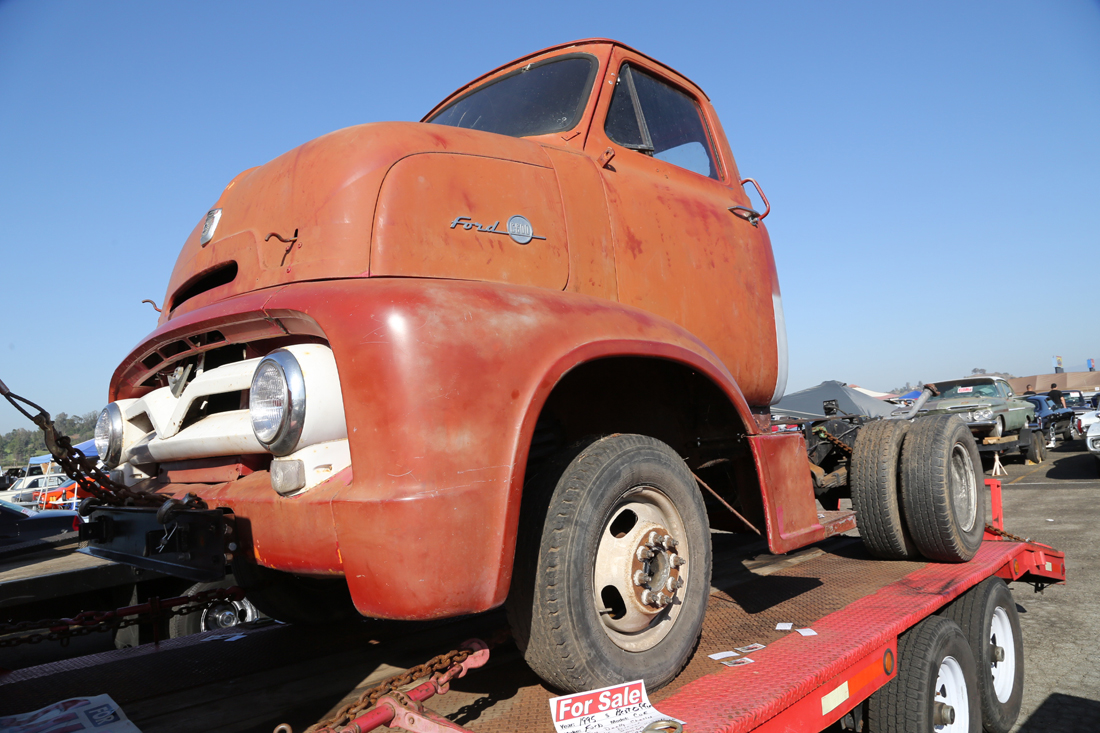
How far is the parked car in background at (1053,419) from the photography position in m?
19.9

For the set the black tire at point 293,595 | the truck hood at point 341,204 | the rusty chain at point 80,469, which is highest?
the truck hood at point 341,204

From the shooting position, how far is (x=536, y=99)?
294 cm

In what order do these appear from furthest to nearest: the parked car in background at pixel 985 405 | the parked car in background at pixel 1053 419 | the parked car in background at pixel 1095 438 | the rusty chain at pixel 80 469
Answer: the parked car in background at pixel 1053 419, the parked car in background at pixel 985 405, the parked car in background at pixel 1095 438, the rusty chain at pixel 80 469

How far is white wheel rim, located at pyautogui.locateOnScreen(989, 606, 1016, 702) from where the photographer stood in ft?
12.3

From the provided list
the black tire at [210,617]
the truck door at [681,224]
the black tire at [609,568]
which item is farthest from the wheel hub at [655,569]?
the black tire at [210,617]

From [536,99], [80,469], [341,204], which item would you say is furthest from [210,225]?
[536,99]

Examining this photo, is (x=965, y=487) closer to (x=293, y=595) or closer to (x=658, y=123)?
(x=658, y=123)

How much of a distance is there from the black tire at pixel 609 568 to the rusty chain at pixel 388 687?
19 centimetres

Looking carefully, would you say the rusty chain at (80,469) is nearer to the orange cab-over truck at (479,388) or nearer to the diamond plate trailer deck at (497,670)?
the orange cab-over truck at (479,388)

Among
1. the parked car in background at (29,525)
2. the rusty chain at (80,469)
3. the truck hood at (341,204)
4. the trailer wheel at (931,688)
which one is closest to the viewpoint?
the truck hood at (341,204)

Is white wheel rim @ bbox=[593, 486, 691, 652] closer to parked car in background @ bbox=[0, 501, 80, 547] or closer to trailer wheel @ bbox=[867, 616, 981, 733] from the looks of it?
trailer wheel @ bbox=[867, 616, 981, 733]

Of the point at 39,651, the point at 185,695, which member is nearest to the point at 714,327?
the point at 185,695

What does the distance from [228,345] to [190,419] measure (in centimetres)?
27

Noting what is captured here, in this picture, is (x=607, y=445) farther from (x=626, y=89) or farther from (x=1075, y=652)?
(x=1075, y=652)
